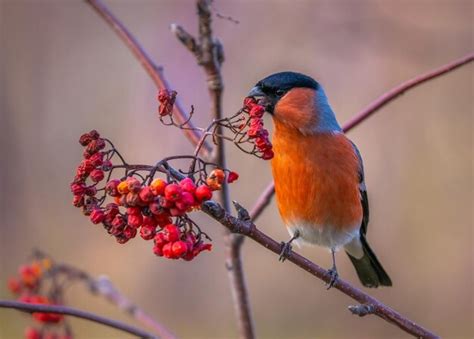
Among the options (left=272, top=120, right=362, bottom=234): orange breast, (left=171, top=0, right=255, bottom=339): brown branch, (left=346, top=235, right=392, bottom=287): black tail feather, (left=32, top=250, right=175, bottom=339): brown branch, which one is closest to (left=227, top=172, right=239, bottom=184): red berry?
Result: (left=171, top=0, right=255, bottom=339): brown branch

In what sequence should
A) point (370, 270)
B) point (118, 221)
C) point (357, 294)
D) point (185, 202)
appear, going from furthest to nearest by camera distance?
point (370, 270) → point (357, 294) → point (118, 221) → point (185, 202)

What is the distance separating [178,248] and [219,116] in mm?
930

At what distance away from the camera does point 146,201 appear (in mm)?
1943

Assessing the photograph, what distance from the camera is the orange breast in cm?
370

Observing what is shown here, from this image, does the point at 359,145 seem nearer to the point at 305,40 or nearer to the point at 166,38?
the point at 305,40

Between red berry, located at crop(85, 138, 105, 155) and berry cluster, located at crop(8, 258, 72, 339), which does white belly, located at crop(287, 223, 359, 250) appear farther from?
red berry, located at crop(85, 138, 105, 155)

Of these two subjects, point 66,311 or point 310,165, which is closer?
point 66,311

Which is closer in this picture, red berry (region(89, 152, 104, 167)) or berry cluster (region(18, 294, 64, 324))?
red berry (region(89, 152, 104, 167))

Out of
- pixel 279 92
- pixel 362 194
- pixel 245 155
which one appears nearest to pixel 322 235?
pixel 362 194

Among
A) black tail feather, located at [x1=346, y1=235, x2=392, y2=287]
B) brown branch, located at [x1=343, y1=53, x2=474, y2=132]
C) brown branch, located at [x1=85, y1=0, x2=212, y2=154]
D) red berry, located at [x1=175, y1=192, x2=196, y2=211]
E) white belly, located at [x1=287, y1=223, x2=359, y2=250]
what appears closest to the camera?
red berry, located at [x1=175, y1=192, x2=196, y2=211]

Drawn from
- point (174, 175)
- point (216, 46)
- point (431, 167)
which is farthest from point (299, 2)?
point (174, 175)

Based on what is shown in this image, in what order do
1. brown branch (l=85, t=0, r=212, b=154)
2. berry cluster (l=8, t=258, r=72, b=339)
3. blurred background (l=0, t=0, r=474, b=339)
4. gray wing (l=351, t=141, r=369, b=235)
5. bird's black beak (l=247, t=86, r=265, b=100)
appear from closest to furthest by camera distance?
brown branch (l=85, t=0, r=212, b=154) < berry cluster (l=8, t=258, r=72, b=339) < bird's black beak (l=247, t=86, r=265, b=100) < gray wing (l=351, t=141, r=369, b=235) < blurred background (l=0, t=0, r=474, b=339)

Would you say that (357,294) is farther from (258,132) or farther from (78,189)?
(78,189)

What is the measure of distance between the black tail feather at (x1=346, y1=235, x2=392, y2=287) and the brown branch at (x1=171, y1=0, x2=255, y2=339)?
166 centimetres
